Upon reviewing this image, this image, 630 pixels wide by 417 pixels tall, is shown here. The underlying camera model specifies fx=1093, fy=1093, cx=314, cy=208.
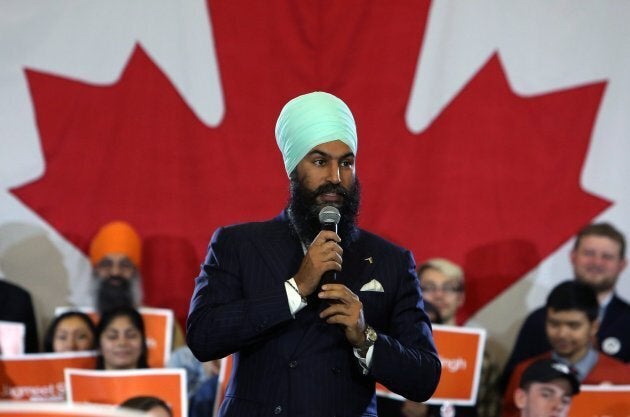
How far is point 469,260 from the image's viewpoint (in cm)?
650

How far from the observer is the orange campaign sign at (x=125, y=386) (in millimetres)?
4449

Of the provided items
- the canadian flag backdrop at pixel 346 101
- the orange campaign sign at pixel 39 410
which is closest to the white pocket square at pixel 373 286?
the orange campaign sign at pixel 39 410

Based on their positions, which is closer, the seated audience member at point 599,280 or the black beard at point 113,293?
the seated audience member at point 599,280

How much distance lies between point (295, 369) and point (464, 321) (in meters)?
4.01

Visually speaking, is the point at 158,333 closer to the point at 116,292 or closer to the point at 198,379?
the point at 198,379

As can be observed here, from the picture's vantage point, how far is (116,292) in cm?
595

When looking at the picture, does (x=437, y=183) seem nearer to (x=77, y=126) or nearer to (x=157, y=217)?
(x=157, y=217)

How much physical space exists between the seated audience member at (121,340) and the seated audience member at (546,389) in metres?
1.81

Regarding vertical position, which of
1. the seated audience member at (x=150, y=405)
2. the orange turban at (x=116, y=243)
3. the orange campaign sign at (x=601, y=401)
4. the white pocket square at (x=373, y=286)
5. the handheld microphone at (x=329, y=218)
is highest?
the orange turban at (x=116, y=243)

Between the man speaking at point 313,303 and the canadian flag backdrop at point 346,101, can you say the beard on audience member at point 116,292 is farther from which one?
the man speaking at point 313,303

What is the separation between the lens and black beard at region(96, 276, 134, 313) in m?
5.80

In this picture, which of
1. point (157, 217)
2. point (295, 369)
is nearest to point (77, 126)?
point (157, 217)

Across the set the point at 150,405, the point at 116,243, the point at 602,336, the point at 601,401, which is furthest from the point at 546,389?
the point at 116,243

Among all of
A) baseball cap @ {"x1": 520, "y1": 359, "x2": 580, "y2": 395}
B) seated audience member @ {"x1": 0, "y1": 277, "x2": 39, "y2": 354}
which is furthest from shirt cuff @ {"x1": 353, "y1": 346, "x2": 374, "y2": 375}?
seated audience member @ {"x1": 0, "y1": 277, "x2": 39, "y2": 354}
